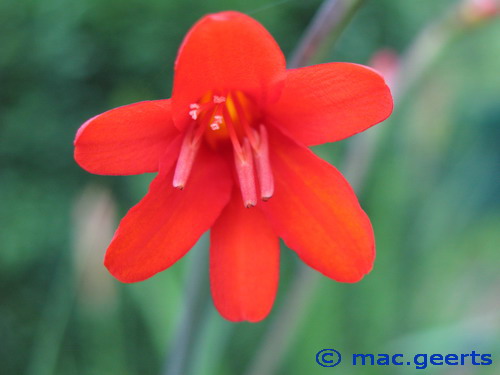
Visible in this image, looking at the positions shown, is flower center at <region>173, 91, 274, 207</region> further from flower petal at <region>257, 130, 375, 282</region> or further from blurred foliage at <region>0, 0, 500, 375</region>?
blurred foliage at <region>0, 0, 500, 375</region>

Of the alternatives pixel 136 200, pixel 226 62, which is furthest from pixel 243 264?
pixel 136 200

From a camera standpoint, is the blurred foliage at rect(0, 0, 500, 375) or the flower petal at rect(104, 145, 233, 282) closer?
the flower petal at rect(104, 145, 233, 282)

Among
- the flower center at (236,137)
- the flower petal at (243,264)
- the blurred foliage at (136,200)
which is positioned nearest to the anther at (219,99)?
the flower center at (236,137)

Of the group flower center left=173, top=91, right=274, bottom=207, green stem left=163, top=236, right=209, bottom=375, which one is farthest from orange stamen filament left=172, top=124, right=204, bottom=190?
green stem left=163, top=236, right=209, bottom=375

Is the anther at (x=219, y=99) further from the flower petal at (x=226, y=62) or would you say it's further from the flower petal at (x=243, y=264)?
the flower petal at (x=243, y=264)

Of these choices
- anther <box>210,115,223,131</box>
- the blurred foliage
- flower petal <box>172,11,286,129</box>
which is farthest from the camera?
the blurred foliage

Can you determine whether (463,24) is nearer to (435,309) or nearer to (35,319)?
(435,309)
